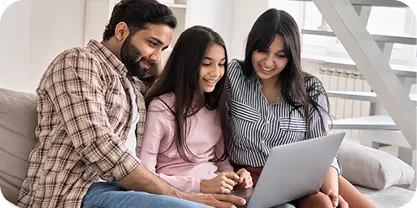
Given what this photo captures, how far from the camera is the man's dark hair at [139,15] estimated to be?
2.15 metres

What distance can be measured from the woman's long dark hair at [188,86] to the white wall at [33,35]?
5.38 ft

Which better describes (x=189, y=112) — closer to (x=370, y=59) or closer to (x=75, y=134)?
(x=75, y=134)

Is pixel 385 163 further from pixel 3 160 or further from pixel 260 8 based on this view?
pixel 260 8

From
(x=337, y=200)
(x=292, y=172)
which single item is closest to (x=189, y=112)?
(x=292, y=172)

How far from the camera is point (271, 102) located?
2.31 m

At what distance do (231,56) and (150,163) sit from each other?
8.76 feet

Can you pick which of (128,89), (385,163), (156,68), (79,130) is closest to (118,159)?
(79,130)

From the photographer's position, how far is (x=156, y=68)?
7.64 feet

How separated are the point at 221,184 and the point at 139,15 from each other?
596mm

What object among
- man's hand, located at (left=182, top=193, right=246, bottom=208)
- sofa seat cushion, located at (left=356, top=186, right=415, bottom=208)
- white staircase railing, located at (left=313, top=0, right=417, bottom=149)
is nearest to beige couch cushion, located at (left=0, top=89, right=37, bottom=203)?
man's hand, located at (left=182, top=193, right=246, bottom=208)

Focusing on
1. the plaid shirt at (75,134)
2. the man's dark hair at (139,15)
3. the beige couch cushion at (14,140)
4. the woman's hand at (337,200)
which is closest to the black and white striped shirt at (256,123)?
the woman's hand at (337,200)

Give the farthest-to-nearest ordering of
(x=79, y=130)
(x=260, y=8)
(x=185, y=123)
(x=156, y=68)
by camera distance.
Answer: (x=260, y=8) → (x=156, y=68) → (x=185, y=123) → (x=79, y=130)

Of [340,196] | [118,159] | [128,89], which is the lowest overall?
[340,196]

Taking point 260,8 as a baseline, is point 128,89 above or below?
below
